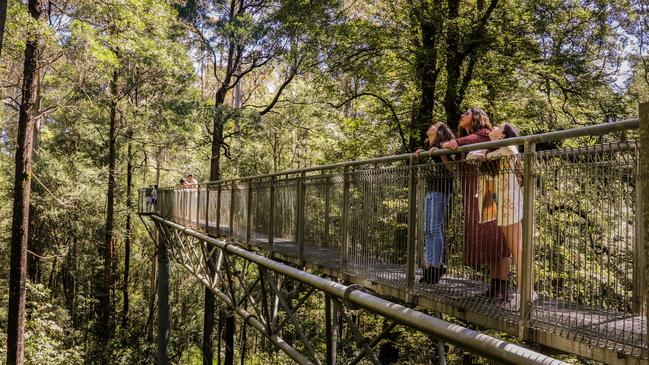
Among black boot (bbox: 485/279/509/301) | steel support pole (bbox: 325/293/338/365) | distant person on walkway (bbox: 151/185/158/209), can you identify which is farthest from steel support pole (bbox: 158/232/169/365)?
black boot (bbox: 485/279/509/301)

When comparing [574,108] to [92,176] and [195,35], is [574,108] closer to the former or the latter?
[195,35]

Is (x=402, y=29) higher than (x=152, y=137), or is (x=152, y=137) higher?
(x=402, y=29)

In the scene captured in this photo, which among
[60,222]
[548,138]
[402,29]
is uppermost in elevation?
[402,29]

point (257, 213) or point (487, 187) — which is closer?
point (487, 187)

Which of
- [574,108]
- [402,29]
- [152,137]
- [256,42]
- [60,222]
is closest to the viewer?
[574,108]

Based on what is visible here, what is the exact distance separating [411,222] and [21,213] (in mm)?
10803

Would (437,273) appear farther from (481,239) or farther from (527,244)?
(527,244)

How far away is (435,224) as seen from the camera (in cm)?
412

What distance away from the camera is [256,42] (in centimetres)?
1812

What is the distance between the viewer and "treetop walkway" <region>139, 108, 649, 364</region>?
259 centimetres

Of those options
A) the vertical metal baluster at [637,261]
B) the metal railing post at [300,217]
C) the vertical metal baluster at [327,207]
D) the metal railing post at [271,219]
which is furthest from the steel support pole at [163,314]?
the vertical metal baluster at [637,261]

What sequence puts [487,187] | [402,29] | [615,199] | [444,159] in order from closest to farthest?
1. [615,199]
2. [487,187]
3. [444,159]
4. [402,29]

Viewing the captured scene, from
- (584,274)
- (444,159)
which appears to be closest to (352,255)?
(444,159)

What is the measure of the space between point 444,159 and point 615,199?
59.2 inches
